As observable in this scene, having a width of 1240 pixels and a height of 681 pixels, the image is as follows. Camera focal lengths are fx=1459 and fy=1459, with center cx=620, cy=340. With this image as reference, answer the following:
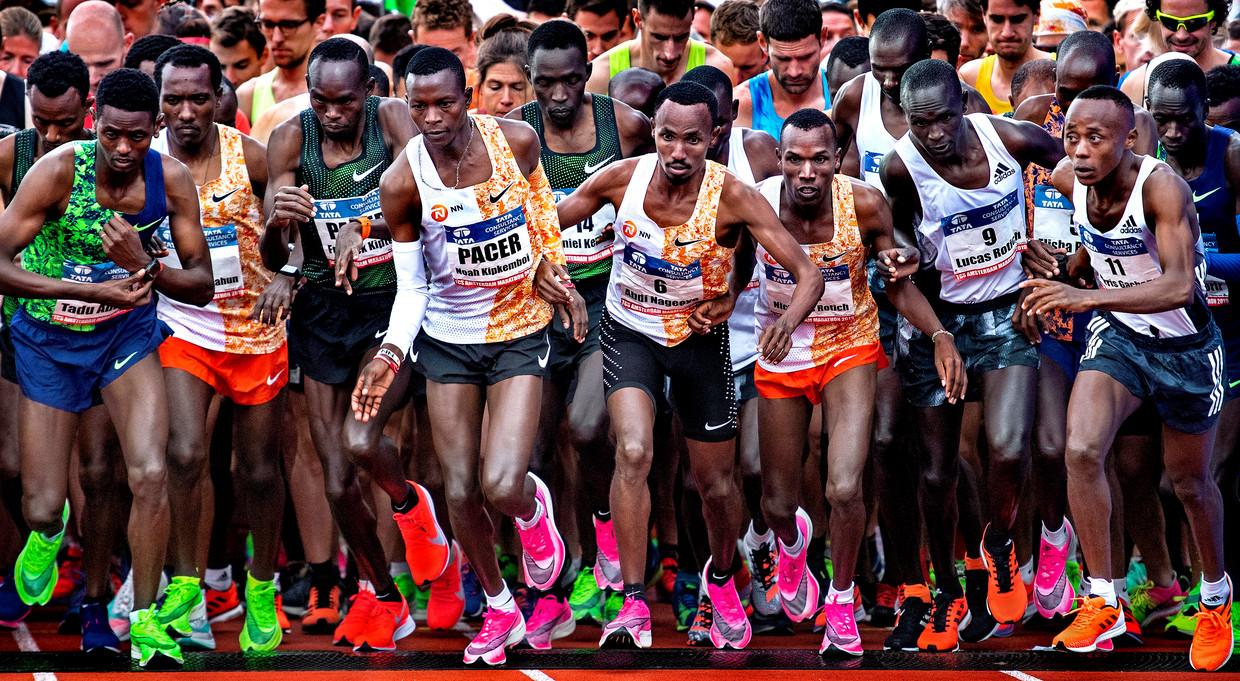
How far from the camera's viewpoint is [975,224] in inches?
259

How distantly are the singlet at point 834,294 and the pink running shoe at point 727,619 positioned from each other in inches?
40.8

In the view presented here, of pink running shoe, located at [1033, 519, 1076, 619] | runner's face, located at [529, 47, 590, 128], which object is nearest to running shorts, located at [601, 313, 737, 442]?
runner's face, located at [529, 47, 590, 128]

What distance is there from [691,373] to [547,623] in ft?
4.37

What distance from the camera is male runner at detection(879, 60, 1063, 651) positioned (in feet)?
21.2

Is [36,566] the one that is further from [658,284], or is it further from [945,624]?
[945,624]

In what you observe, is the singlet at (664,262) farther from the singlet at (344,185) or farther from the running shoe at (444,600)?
the running shoe at (444,600)

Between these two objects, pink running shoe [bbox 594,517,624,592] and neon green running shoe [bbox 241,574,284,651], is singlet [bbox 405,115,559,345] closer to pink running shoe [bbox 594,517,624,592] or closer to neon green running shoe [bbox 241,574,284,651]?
pink running shoe [bbox 594,517,624,592]

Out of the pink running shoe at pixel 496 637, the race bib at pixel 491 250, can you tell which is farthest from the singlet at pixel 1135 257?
the pink running shoe at pixel 496 637

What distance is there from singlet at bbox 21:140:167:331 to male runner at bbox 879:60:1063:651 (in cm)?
328

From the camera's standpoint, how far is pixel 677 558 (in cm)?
775

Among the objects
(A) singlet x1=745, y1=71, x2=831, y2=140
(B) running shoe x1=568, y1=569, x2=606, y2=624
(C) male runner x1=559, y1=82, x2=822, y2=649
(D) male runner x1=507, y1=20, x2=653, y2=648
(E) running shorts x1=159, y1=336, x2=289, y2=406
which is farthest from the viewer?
(A) singlet x1=745, y1=71, x2=831, y2=140

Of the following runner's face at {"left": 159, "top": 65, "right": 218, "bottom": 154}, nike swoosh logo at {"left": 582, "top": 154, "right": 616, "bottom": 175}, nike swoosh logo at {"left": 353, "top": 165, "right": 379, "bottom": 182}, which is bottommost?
nike swoosh logo at {"left": 582, "top": 154, "right": 616, "bottom": 175}

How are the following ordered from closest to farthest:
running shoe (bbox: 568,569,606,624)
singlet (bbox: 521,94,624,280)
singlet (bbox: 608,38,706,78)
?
1. singlet (bbox: 521,94,624,280)
2. running shoe (bbox: 568,569,606,624)
3. singlet (bbox: 608,38,706,78)

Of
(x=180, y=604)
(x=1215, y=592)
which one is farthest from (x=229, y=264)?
(x=1215, y=592)
